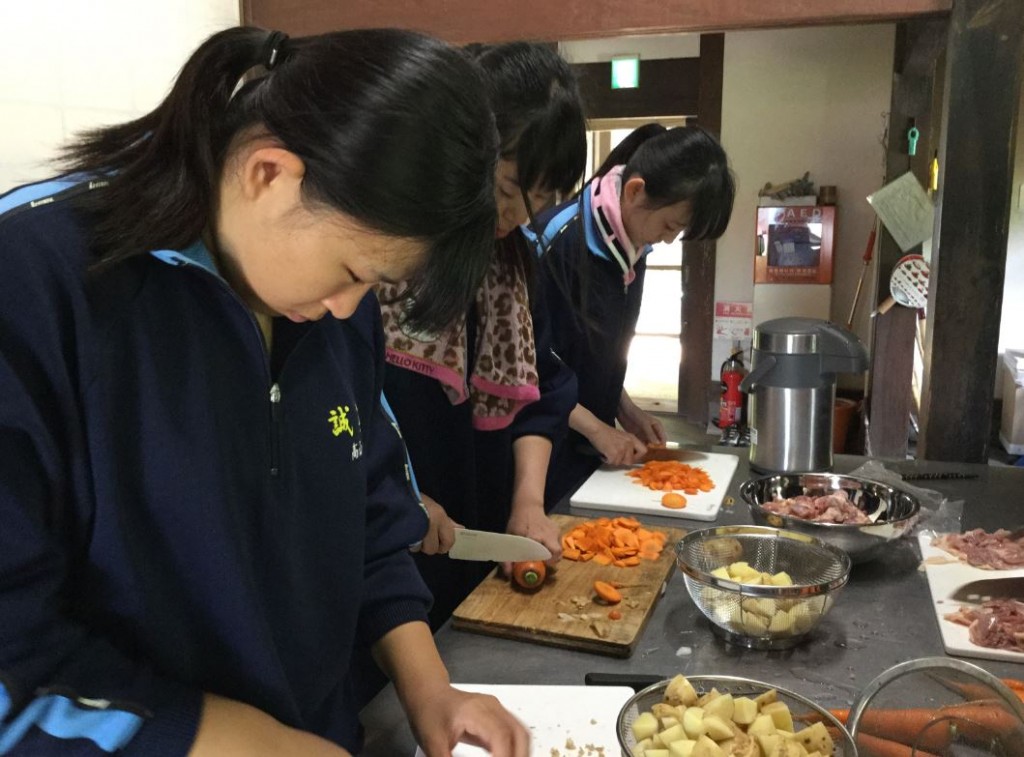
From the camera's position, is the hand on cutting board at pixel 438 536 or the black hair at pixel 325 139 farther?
the hand on cutting board at pixel 438 536

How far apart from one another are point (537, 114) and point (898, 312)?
9.59ft

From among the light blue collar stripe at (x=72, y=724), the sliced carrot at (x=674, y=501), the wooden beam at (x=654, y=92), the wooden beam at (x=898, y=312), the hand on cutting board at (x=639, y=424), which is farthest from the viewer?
the wooden beam at (x=654, y=92)

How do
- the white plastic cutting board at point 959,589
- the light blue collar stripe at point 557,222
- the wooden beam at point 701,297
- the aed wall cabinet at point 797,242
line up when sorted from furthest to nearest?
the wooden beam at point 701,297 → the aed wall cabinet at point 797,242 → the light blue collar stripe at point 557,222 → the white plastic cutting board at point 959,589

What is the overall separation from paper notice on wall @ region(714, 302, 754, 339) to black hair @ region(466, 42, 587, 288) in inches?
156

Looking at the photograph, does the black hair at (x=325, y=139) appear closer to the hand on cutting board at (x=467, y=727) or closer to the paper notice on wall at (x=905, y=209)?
the hand on cutting board at (x=467, y=727)

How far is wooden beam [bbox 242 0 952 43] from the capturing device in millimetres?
2117

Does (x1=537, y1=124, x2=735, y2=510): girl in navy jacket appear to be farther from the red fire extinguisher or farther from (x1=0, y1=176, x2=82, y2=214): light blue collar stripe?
(x1=0, y1=176, x2=82, y2=214): light blue collar stripe

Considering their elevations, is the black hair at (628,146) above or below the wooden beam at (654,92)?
below

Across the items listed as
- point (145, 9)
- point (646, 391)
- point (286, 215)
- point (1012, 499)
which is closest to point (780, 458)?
point (1012, 499)

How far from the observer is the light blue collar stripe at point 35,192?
711 millimetres

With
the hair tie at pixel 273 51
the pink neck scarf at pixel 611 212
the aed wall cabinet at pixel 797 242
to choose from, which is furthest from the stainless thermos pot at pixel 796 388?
the aed wall cabinet at pixel 797 242

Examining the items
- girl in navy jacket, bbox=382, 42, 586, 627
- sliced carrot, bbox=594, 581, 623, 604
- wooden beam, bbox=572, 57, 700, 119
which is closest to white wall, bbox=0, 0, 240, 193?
girl in navy jacket, bbox=382, 42, 586, 627

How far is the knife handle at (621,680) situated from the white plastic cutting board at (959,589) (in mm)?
465

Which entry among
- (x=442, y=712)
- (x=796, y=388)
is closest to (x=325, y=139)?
(x=442, y=712)
